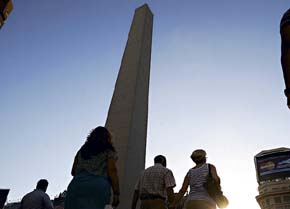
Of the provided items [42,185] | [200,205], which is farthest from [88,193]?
[42,185]

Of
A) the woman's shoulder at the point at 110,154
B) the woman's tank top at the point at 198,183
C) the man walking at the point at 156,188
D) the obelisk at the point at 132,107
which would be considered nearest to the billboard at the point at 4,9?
the woman's shoulder at the point at 110,154

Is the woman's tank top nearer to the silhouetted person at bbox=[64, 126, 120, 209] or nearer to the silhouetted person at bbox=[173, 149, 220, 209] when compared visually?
the silhouetted person at bbox=[173, 149, 220, 209]

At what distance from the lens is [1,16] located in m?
2.86

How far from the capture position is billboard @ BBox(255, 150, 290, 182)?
46.6 meters

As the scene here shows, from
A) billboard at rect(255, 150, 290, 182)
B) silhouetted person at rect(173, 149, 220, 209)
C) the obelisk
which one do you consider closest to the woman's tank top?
silhouetted person at rect(173, 149, 220, 209)

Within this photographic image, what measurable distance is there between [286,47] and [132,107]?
220 inches

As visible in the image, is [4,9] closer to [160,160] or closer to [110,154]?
[110,154]

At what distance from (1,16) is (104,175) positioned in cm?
167

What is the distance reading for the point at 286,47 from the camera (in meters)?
1.53

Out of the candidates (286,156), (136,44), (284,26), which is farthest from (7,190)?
(284,26)

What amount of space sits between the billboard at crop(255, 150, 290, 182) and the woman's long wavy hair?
48249 mm

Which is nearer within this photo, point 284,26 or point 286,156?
point 284,26

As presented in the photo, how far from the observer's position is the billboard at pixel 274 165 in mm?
46562

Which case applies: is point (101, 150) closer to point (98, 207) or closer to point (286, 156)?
point (98, 207)
